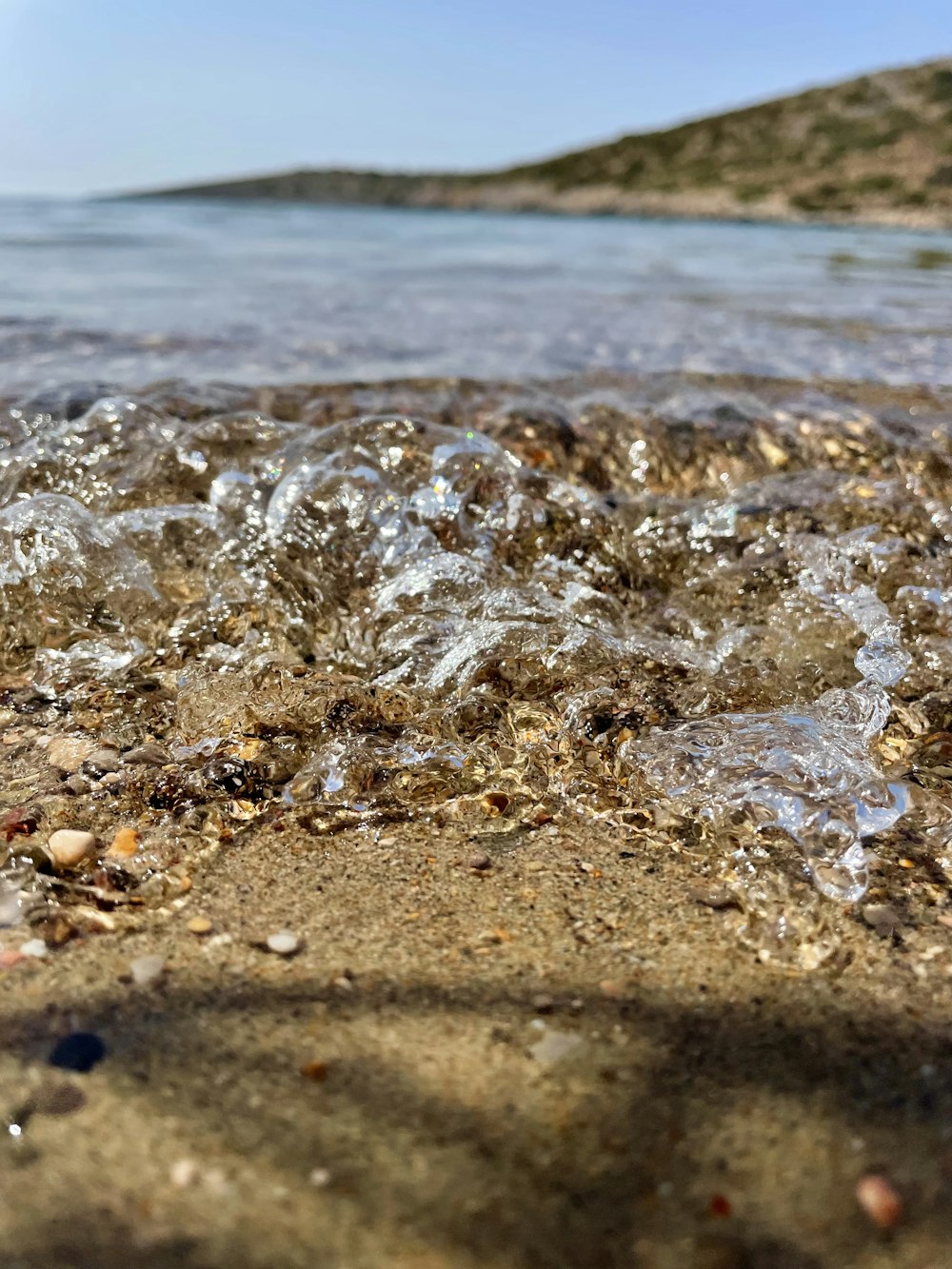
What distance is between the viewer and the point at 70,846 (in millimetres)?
1345

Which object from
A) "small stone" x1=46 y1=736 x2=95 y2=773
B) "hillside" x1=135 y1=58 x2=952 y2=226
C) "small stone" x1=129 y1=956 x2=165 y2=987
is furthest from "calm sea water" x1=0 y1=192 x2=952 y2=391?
"hillside" x1=135 y1=58 x2=952 y2=226

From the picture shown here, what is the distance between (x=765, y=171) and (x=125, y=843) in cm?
5905

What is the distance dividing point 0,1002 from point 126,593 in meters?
1.19

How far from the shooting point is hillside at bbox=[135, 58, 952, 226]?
41594 millimetres

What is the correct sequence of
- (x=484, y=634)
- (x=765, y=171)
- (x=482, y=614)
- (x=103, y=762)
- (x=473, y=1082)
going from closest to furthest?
(x=473, y=1082) < (x=103, y=762) < (x=484, y=634) < (x=482, y=614) < (x=765, y=171)

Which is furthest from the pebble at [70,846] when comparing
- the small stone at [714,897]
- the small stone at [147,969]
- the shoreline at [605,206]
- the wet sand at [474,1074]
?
the shoreline at [605,206]

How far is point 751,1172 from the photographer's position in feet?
2.88

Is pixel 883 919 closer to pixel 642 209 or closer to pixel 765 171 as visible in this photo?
pixel 642 209

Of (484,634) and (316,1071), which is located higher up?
(484,634)

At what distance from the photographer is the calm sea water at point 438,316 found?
406 cm

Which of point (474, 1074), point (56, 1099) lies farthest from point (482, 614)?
point (56, 1099)

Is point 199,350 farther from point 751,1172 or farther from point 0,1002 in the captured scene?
point 751,1172

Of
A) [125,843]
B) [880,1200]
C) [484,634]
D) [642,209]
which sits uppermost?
[642,209]

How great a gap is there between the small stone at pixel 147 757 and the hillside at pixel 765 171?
3553cm
